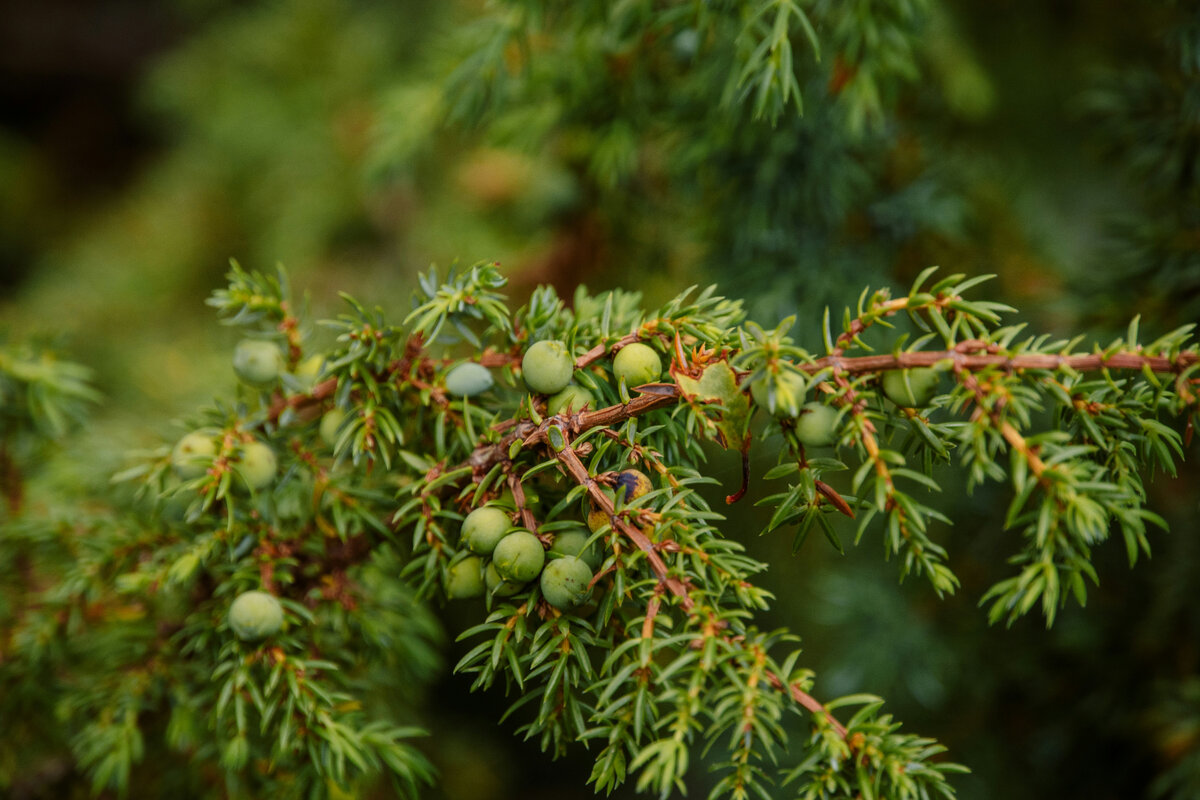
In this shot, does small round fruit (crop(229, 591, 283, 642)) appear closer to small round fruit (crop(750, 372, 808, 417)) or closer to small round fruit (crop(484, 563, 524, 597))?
small round fruit (crop(484, 563, 524, 597))

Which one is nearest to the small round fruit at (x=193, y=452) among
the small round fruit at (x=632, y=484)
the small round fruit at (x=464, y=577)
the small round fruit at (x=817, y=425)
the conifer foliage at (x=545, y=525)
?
the conifer foliage at (x=545, y=525)

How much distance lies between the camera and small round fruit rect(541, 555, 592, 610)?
0.49 meters

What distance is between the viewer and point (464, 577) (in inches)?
22.3

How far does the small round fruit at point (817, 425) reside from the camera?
18.6 inches

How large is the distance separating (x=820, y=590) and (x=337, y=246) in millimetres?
1417

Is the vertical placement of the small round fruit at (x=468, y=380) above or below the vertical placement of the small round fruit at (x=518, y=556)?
above

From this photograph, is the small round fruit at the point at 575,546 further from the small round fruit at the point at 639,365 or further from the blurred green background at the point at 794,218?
the blurred green background at the point at 794,218

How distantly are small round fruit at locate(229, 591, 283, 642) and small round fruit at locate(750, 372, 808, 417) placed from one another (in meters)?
0.41

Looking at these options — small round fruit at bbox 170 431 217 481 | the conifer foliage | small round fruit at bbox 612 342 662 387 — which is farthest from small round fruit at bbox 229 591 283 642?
small round fruit at bbox 612 342 662 387

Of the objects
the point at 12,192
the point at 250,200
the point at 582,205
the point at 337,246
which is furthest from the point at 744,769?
the point at 12,192

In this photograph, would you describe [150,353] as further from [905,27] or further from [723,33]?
[905,27]

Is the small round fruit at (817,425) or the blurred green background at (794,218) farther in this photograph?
the blurred green background at (794,218)

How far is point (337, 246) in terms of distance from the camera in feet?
6.20

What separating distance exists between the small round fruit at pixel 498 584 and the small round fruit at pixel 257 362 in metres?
0.26
